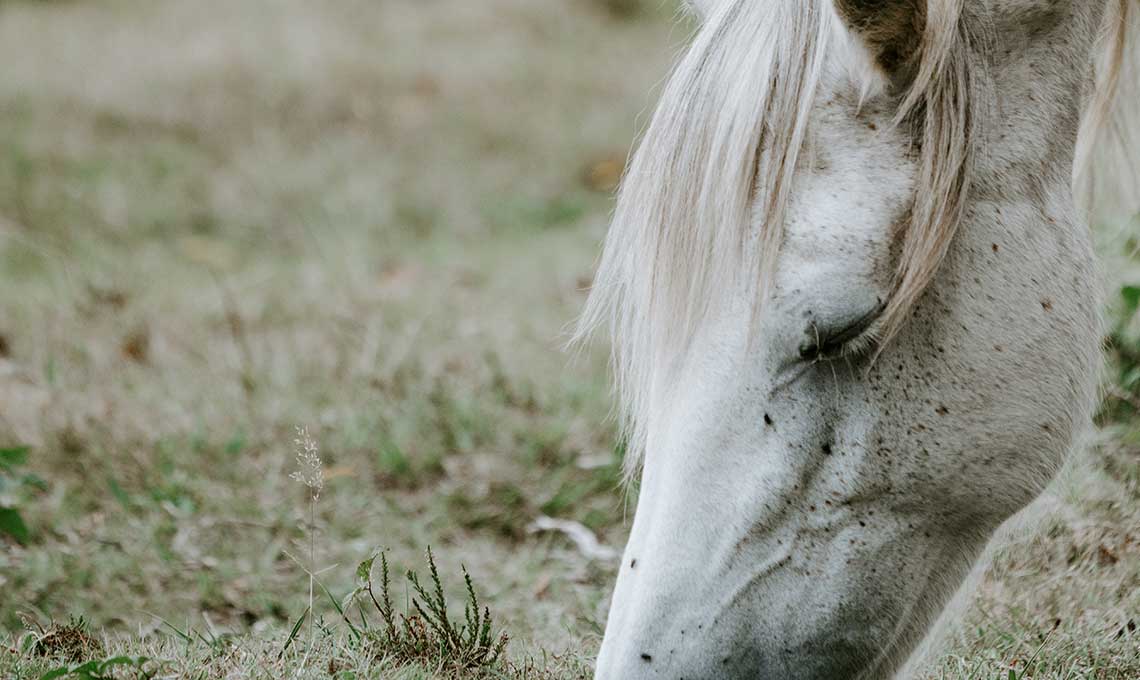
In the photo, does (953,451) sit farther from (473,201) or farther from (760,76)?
(473,201)

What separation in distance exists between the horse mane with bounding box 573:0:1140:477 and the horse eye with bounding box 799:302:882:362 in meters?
0.02

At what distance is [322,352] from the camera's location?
3666 millimetres

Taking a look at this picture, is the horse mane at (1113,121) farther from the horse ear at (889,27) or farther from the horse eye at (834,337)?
the horse eye at (834,337)

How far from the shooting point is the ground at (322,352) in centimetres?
216

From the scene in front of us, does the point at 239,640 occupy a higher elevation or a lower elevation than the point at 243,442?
higher

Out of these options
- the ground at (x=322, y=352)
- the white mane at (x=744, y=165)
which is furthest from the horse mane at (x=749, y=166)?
the ground at (x=322, y=352)

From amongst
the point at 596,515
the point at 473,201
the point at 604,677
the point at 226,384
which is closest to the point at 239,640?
the point at 604,677

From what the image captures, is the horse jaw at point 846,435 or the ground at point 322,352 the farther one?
the ground at point 322,352

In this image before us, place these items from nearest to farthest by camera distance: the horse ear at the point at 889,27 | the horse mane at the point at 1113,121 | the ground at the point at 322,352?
the horse ear at the point at 889,27
the horse mane at the point at 1113,121
the ground at the point at 322,352

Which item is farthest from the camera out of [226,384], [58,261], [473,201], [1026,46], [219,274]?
[473,201]

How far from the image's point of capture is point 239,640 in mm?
1868

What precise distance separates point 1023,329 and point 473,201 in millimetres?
4325

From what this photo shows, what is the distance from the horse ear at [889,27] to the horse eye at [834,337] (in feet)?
1.01

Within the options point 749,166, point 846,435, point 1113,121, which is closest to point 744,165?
point 749,166
